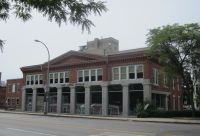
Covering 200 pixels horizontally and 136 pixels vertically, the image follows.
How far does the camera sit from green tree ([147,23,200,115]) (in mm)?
33812

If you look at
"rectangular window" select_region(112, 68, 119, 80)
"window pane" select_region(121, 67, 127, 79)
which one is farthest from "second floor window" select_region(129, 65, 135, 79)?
"rectangular window" select_region(112, 68, 119, 80)

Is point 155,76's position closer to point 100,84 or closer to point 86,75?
point 100,84

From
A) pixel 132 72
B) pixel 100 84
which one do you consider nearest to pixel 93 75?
pixel 100 84

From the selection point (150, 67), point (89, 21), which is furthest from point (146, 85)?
point (89, 21)

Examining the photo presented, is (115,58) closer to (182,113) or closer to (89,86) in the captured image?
(89,86)

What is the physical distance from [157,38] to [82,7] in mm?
31133

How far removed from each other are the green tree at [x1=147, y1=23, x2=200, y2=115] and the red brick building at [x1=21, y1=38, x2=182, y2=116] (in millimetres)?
3651

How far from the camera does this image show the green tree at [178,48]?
3381cm

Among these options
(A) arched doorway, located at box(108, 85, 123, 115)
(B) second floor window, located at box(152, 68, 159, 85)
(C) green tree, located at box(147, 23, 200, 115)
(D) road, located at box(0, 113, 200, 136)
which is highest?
(C) green tree, located at box(147, 23, 200, 115)

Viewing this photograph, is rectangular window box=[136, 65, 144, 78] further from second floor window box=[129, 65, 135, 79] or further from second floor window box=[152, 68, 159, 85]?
second floor window box=[152, 68, 159, 85]

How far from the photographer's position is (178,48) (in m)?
35.1

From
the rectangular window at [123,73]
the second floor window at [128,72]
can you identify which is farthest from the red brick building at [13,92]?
the rectangular window at [123,73]

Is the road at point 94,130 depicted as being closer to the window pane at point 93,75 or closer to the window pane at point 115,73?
the window pane at point 115,73

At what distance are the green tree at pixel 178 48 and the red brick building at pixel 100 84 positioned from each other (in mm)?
3651
